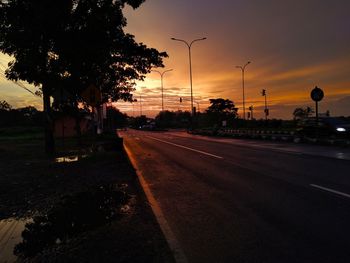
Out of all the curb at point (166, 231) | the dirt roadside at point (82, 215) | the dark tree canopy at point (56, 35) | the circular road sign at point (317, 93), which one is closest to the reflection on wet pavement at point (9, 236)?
the dirt roadside at point (82, 215)

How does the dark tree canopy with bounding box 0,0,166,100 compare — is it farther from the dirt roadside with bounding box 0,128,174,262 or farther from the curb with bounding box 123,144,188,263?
the curb with bounding box 123,144,188,263

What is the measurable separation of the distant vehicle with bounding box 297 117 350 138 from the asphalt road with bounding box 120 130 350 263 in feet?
53.2

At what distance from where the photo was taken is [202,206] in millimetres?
8461

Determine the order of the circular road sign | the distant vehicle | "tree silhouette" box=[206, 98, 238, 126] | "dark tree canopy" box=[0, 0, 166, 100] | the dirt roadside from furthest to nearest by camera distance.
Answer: "tree silhouette" box=[206, 98, 238, 126]
the distant vehicle
the circular road sign
"dark tree canopy" box=[0, 0, 166, 100]
the dirt roadside

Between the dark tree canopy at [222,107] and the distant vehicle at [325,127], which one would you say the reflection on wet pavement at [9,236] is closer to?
the distant vehicle at [325,127]

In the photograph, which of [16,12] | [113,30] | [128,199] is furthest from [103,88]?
[128,199]

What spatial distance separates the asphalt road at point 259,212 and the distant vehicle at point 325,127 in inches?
638

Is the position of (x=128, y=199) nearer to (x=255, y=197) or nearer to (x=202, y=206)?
(x=202, y=206)

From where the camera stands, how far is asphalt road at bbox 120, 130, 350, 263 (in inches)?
215

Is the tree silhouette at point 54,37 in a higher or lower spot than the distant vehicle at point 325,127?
higher

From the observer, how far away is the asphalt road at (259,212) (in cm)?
545

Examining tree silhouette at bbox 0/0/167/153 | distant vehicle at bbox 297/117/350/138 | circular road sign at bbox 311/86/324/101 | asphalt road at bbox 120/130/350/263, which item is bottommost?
asphalt road at bbox 120/130/350/263

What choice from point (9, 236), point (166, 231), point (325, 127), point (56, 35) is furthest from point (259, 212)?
point (325, 127)

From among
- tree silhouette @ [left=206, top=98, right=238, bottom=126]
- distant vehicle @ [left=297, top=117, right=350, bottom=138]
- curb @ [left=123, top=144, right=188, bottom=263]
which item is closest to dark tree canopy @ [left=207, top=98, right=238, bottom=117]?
tree silhouette @ [left=206, top=98, right=238, bottom=126]
